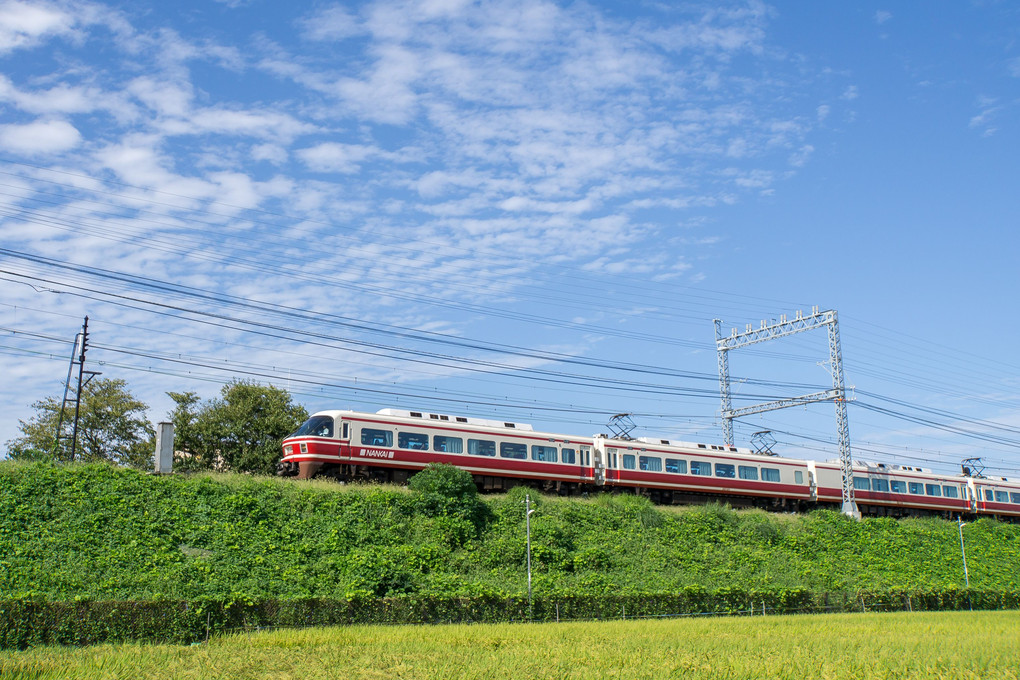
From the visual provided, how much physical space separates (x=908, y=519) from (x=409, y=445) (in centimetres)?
3075

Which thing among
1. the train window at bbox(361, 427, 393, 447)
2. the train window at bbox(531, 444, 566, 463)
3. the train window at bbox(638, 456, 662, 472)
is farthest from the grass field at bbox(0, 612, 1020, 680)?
the train window at bbox(638, 456, 662, 472)

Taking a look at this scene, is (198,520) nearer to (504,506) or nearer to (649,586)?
(504,506)

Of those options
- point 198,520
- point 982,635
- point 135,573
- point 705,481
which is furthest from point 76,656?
point 705,481

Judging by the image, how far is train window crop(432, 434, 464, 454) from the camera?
125ft

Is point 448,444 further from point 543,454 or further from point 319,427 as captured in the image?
point 319,427

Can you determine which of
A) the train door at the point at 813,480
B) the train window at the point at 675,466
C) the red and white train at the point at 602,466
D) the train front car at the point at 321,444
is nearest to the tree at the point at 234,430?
the red and white train at the point at 602,466

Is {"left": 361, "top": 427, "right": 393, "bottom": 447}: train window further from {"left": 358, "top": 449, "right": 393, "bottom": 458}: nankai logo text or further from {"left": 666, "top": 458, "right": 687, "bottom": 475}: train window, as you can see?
{"left": 666, "top": 458, "right": 687, "bottom": 475}: train window

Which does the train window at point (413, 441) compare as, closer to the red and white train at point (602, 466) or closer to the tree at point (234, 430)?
the red and white train at point (602, 466)

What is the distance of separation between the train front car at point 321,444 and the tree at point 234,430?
40.1 feet

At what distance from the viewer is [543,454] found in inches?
1623

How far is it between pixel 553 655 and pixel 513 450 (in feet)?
61.7

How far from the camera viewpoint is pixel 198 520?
95.8 feet

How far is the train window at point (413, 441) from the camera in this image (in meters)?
37.1

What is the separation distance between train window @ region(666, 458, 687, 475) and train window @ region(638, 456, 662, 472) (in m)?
0.50
